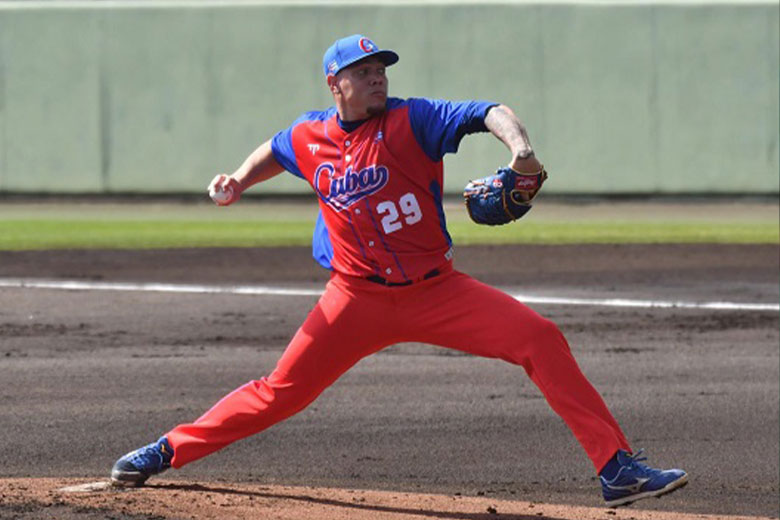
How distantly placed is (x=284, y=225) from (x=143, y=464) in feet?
52.3

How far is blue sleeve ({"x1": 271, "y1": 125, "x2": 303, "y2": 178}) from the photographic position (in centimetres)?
691

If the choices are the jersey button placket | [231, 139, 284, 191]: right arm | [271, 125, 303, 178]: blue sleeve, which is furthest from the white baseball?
the jersey button placket

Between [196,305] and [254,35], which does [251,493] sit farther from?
[254,35]

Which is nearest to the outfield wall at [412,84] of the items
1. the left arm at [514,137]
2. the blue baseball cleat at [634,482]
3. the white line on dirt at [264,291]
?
the white line on dirt at [264,291]

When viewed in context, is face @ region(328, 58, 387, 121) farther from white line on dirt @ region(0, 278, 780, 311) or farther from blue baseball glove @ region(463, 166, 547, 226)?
white line on dirt @ region(0, 278, 780, 311)

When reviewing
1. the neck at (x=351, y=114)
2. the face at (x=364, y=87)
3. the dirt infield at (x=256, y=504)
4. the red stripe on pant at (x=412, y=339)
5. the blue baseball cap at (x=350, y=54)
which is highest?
the blue baseball cap at (x=350, y=54)

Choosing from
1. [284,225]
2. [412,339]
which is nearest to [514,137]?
[412,339]

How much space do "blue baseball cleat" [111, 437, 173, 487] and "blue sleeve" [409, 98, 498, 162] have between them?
1897 mm

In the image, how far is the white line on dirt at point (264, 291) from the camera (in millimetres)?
14891

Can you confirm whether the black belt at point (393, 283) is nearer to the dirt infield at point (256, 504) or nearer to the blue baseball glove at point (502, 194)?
the blue baseball glove at point (502, 194)

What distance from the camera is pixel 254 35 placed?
24.9m

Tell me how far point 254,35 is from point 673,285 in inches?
429

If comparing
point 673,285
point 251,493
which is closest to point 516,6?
point 673,285

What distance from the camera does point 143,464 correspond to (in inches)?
275
